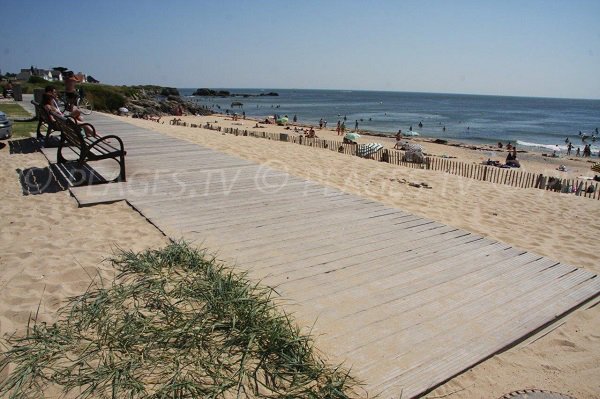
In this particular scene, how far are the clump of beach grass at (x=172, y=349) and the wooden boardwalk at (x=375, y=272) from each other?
280mm

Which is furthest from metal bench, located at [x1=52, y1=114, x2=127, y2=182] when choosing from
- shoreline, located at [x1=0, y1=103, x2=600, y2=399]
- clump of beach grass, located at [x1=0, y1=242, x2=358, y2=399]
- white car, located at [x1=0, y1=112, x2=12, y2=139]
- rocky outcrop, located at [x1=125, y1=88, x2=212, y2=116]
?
rocky outcrop, located at [x1=125, y1=88, x2=212, y2=116]

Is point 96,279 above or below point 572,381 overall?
above

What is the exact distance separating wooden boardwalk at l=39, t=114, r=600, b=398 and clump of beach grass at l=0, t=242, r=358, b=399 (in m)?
0.28

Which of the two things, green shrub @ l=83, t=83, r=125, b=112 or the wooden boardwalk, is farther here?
green shrub @ l=83, t=83, r=125, b=112

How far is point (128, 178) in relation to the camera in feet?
22.0

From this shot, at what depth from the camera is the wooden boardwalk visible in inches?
107

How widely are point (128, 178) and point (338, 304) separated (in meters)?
4.86

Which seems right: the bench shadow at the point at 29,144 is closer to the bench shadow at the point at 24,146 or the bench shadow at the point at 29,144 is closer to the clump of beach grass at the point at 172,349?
the bench shadow at the point at 24,146

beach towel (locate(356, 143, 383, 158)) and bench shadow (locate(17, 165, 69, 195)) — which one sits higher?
bench shadow (locate(17, 165, 69, 195))

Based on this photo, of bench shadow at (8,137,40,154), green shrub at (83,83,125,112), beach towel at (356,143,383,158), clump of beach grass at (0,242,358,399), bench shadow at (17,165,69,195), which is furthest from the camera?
green shrub at (83,83,125,112)

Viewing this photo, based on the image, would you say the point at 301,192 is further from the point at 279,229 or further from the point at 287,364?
the point at 287,364

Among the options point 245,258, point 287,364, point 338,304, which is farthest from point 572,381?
point 245,258

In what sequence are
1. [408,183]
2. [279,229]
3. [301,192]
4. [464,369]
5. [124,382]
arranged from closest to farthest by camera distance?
[124,382] < [464,369] < [279,229] < [301,192] < [408,183]

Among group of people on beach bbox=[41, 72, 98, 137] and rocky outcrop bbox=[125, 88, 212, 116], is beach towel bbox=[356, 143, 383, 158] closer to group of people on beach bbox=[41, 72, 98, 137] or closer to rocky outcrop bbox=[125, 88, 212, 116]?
group of people on beach bbox=[41, 72, 98, 137]
